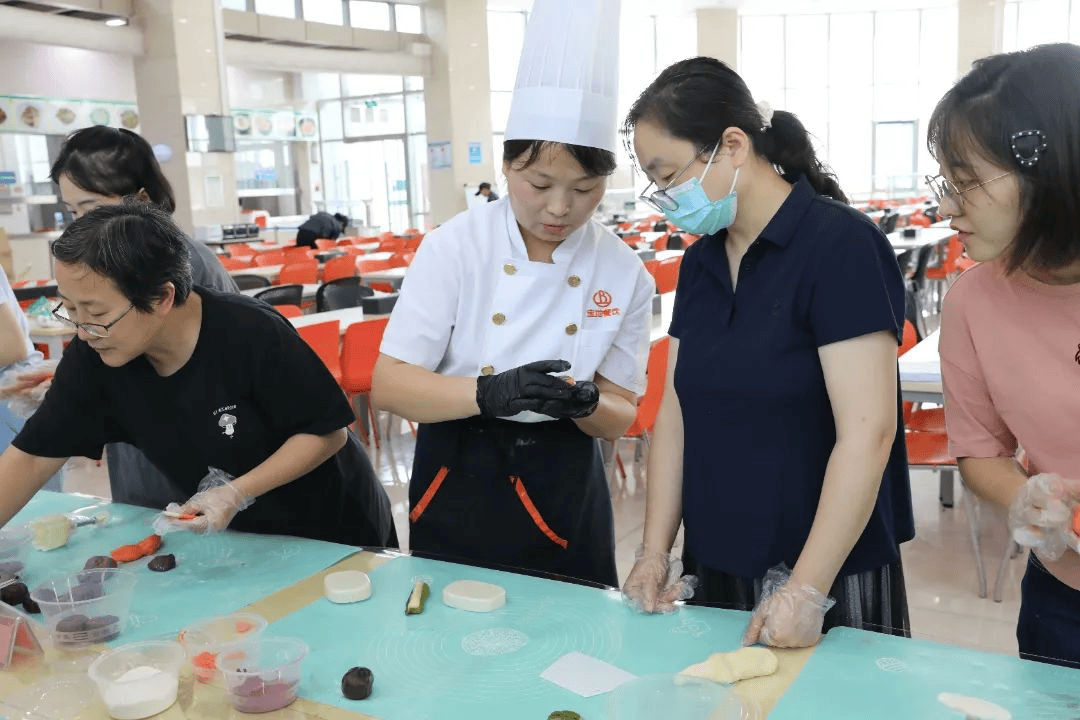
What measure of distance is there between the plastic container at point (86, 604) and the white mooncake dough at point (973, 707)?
3.79 ft

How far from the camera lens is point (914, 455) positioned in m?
3.13

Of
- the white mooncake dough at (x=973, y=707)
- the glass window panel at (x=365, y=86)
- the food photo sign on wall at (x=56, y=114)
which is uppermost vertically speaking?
the glass window panel at (x=365, y=86)

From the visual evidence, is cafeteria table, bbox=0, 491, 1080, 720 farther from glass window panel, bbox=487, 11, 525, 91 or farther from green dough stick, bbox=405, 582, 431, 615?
glass window panel, bbox=487, 11, 525, 91

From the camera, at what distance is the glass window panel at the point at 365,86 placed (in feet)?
53.5

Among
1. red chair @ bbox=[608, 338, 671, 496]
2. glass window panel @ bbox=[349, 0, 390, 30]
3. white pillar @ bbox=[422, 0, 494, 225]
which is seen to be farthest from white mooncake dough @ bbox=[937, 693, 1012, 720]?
glass window panel @ bbox=[349, 0, 390, 30]

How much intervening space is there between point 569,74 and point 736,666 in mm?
1060

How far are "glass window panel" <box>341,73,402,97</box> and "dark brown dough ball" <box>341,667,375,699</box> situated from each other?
16040 mm

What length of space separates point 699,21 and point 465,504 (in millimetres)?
15062

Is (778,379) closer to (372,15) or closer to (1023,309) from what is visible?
(1023,309)

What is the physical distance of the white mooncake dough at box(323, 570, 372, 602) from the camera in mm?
1462

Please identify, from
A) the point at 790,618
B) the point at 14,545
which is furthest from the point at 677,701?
the point at 14,545

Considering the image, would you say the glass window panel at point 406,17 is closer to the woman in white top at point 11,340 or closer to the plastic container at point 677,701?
the woman in white top at point 11,340

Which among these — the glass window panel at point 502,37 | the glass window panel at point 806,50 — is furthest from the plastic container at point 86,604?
the glass window panel at point 806,50

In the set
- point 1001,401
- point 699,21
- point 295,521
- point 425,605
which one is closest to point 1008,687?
point 1001,401
